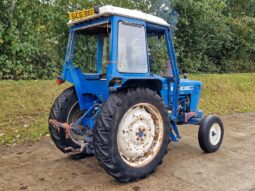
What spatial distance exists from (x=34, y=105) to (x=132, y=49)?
3827mm

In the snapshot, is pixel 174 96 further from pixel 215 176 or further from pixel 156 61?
pixel 215 176

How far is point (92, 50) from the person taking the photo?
483 centimetres

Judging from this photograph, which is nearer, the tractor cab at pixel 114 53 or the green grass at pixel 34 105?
the tractor cab at pixel 114 53

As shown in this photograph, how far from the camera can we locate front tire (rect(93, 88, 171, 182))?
3609 mm

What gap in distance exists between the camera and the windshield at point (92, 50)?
181 inches

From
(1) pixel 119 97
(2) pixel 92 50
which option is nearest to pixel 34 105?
(2) pixel 92 50

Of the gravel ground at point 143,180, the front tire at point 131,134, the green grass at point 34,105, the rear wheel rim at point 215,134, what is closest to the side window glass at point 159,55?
the front tire at point 131,134

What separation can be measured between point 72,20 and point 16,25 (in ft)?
13.5

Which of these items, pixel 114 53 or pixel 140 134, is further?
pixel 140 134

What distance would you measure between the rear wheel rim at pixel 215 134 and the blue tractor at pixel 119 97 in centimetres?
5

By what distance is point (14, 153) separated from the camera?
5.11 m

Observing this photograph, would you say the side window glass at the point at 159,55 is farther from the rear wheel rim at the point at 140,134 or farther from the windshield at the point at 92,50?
the rear wheel rim at the point at 140,134

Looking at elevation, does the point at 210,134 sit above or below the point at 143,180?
above

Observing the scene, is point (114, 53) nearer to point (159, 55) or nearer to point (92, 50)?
point (92, 50)
